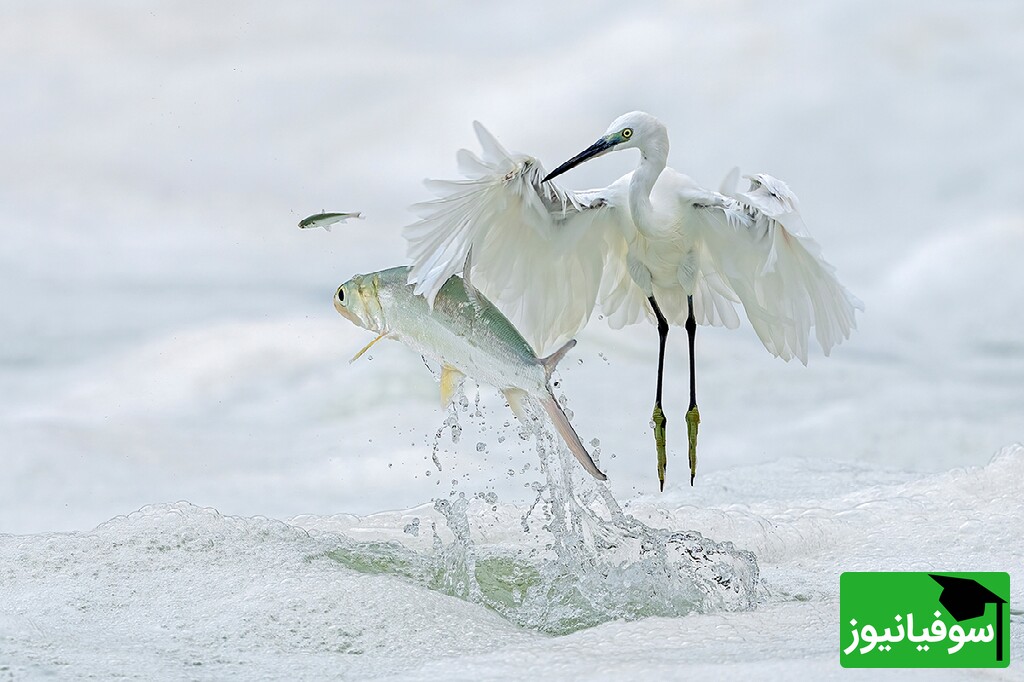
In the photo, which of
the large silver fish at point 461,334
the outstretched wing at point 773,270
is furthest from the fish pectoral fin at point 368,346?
the outstretched wing at point 773,270

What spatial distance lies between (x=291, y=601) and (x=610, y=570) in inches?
35.0

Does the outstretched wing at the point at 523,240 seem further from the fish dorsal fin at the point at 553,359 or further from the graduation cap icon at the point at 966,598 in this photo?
the graduation cap icon at the point at 966,598

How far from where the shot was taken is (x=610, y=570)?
129 inches

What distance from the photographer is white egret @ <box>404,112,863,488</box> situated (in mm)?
3482

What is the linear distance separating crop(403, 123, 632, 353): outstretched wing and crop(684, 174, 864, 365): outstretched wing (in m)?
0.32

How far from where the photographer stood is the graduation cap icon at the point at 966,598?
2562mm

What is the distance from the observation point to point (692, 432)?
169 inches

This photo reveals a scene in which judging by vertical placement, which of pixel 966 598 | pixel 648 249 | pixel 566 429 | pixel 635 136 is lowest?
pixel 966 598

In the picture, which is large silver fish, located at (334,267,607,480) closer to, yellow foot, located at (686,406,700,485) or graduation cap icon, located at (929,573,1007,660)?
graduation cap icon, located at (929,573,1007,660)

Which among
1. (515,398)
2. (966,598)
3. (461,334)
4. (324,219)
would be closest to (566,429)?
(515,398)

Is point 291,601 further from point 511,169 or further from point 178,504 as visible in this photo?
point 511,169

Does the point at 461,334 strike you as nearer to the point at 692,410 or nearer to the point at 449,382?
the point at 449,382

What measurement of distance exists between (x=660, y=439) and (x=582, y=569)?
1.06 meters

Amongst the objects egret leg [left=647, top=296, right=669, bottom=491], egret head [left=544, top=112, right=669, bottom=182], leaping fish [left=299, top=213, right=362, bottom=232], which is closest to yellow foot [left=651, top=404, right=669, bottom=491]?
egret leg [left=647, top=296, right=669, bottom=491]
